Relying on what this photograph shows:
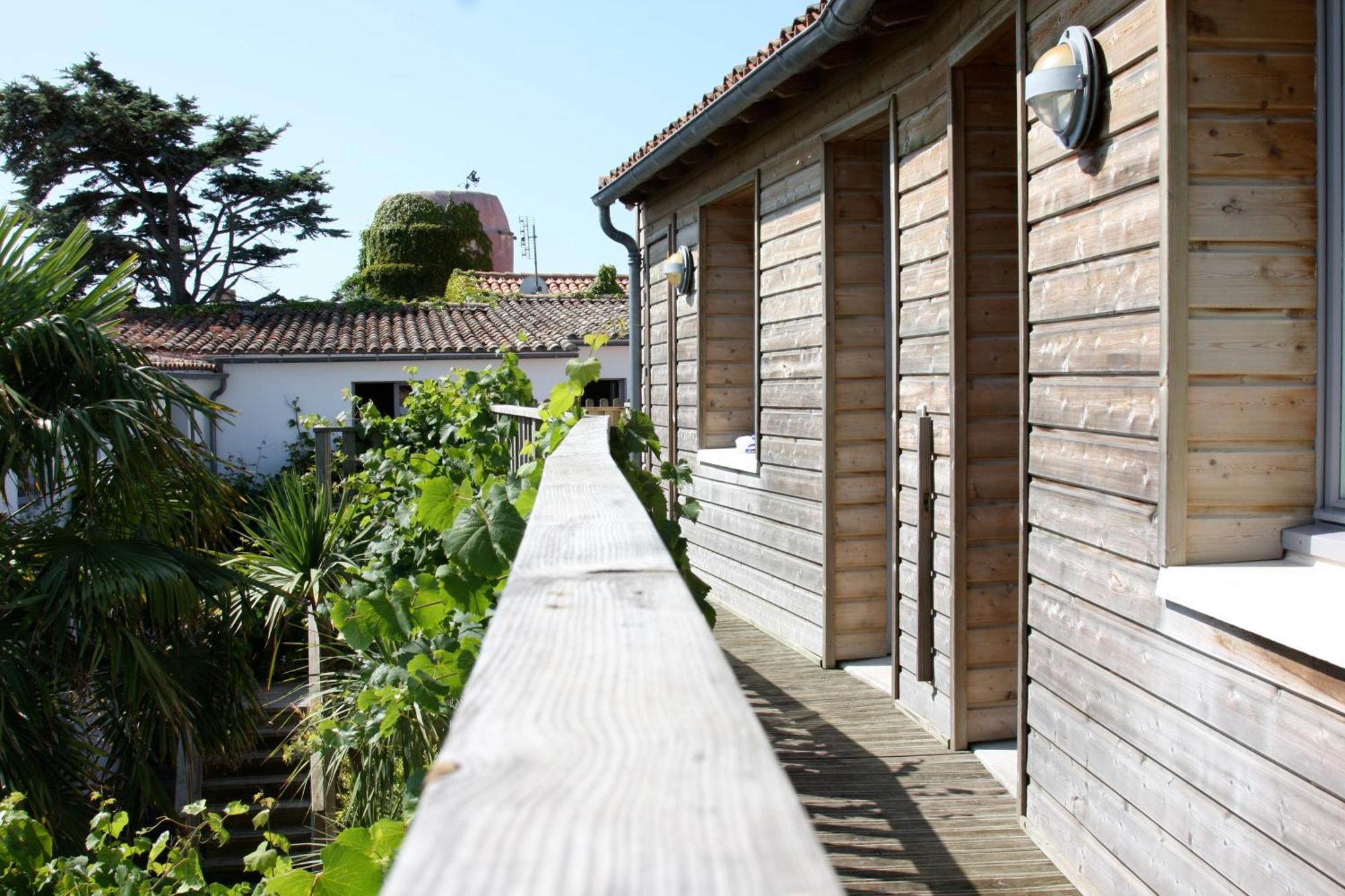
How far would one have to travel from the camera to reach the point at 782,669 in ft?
20.8

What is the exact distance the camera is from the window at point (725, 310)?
8.22 meters

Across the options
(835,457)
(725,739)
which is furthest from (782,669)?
(725,739)

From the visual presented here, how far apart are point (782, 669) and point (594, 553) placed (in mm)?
5182

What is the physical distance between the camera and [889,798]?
446cm

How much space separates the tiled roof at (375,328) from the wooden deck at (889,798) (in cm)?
1529

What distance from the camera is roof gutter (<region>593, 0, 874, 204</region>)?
491cm

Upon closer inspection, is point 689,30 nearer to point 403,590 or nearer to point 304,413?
point 403,590

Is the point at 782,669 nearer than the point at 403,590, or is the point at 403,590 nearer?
the point at 403,590

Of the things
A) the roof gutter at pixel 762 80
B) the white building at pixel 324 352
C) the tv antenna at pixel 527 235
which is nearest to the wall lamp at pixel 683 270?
the roof gutter at pixel 762 80

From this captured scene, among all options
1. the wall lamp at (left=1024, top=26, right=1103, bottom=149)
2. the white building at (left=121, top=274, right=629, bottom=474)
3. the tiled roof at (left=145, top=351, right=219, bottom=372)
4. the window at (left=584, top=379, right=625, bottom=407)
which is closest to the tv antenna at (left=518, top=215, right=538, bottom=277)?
the white building at (left=121, top=274, right=629, bottom=474)

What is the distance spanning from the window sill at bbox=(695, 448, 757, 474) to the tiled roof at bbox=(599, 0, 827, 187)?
2.12m

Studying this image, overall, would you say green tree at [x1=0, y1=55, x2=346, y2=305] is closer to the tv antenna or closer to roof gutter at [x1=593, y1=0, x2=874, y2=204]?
the tv antenna

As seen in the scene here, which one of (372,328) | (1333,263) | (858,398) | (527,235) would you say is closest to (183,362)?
(372,328)

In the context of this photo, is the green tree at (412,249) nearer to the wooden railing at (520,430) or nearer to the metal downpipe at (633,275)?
the metal downpipe at (633,275)
